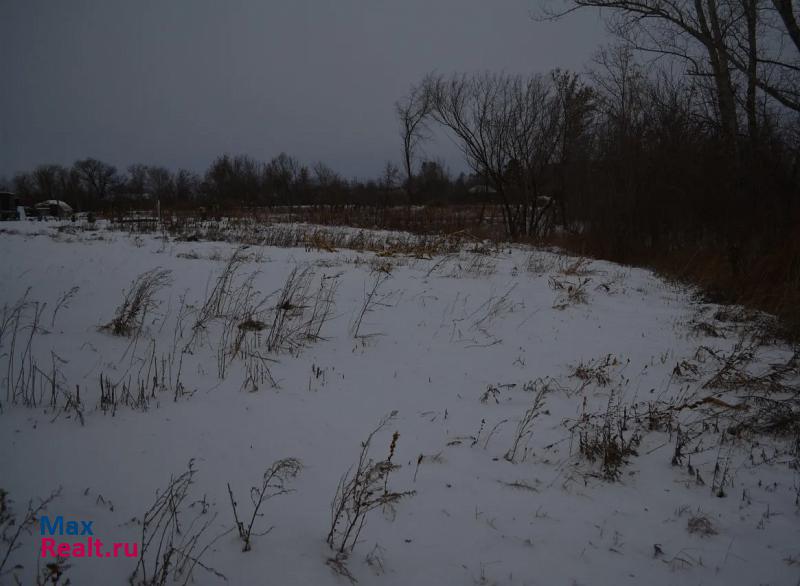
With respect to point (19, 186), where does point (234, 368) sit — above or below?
below

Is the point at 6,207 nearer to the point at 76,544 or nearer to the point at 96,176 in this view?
the point at 76,544

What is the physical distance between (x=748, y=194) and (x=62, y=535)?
1160cm

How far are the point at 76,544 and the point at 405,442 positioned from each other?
66.0 inches

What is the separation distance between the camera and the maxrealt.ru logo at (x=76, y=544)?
149 centimetres

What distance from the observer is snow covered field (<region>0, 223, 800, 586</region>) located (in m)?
1.66

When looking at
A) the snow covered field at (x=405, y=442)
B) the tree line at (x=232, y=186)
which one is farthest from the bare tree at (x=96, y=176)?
the snow covered field at (x=405, y=442)

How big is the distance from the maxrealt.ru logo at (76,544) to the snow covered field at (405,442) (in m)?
0.03

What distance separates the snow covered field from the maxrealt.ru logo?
0.03 m

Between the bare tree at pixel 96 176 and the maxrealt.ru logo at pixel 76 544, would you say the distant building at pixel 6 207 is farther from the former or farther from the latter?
the bare tree at pixel 96 176

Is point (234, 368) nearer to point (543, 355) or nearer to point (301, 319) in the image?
point (301, 319)

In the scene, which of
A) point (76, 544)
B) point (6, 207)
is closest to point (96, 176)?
point (6, 207)

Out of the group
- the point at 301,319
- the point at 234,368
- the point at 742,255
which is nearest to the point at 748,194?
the point at 742,255

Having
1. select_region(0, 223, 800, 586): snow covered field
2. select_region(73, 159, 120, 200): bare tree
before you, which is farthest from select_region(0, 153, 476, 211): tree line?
select_region(0, 223, 800, 586): snow covered field

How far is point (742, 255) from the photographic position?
7.74 meters
